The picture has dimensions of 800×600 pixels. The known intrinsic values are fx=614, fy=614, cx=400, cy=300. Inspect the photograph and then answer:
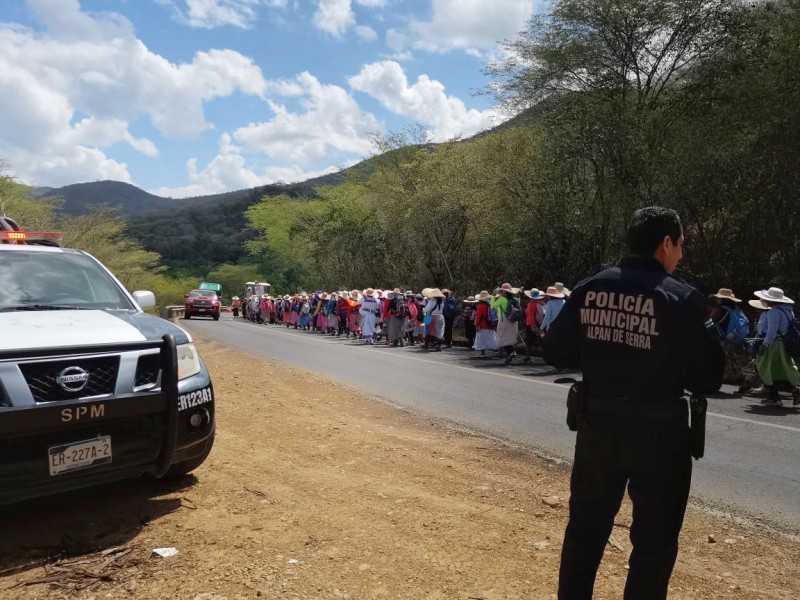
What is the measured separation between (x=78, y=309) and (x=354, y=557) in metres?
2.69

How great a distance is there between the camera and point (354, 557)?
3.61m

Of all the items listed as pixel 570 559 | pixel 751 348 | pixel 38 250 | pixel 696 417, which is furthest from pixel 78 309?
pixel 751 348

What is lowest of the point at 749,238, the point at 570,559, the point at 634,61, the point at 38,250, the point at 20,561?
the point at 20,561

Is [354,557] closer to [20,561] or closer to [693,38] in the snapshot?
[20,561]

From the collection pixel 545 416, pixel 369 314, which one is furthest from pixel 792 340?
pixel 369 314

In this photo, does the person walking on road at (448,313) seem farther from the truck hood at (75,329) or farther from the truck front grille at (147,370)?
the truck front grille at (147,370)

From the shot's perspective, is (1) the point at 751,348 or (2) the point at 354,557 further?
(1) the point at 751,348

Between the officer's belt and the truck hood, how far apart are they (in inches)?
111

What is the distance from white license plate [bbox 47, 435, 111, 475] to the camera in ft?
11.2

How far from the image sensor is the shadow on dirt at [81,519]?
359cm

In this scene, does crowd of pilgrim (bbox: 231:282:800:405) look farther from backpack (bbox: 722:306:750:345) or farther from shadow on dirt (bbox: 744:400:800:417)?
shadow on dirt (bbox: 744:400:800:417)

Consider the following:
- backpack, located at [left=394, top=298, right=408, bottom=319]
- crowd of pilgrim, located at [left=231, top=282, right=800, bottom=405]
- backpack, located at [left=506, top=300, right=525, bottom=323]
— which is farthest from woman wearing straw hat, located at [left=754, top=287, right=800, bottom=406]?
backpack, located at [left=394, top=298, right=408, bottom=319]

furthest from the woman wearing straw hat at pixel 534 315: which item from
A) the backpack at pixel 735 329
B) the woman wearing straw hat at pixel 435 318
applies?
the backpack at pixel 735 329

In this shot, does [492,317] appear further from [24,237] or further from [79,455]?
[79,455]
